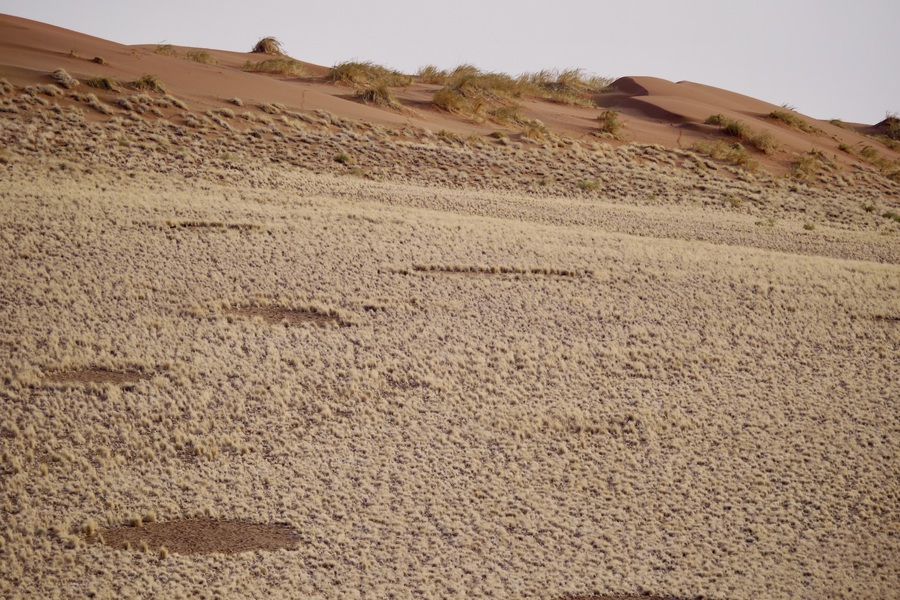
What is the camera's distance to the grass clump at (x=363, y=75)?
1325 inches

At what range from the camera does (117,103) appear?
75.2ft

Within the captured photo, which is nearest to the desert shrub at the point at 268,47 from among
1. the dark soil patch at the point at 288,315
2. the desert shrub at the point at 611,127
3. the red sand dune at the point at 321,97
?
the red sand dune at the point at 321,97

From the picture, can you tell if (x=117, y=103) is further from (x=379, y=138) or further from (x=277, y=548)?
(x=277, y=548)

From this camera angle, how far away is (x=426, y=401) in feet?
31.1

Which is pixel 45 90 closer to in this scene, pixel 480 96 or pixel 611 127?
pixel 480 96

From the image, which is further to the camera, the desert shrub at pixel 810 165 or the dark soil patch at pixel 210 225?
the desert shrub at pixel 810 165

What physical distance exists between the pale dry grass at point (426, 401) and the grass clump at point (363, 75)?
53.9 ft

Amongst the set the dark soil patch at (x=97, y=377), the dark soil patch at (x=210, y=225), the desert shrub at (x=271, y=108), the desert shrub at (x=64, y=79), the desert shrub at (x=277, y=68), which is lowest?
the dark soil patch at (x=97, y=377)

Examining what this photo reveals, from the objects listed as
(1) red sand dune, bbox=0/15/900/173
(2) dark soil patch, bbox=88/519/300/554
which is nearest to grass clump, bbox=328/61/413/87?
(1) red sand dune, bbox=0/15/900/173

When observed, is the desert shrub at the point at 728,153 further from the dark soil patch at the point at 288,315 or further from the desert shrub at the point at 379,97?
the dark soil patch at the point at 288,315

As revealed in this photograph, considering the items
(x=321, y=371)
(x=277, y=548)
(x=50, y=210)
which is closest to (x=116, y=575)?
(x=277, y=548)

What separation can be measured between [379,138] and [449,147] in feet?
6.73

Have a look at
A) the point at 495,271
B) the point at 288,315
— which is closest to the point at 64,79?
the point at 495,271

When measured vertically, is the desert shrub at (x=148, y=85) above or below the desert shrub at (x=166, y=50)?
below
